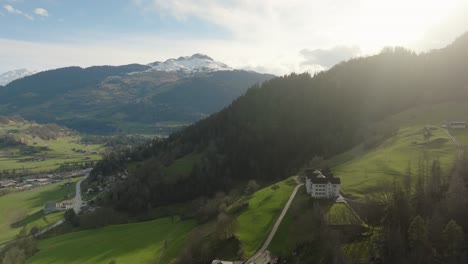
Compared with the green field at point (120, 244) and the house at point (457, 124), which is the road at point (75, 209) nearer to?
the green field at point (120, 244)

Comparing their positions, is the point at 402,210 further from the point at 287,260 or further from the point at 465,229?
the point at 287,260

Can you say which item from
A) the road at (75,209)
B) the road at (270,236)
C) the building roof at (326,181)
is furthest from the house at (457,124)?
the road at (75,209)

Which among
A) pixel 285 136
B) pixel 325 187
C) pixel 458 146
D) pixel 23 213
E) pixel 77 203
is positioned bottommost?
pixel 23 213

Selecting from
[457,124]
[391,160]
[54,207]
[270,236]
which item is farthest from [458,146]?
[54,207]

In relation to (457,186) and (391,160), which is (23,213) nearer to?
(391,160)

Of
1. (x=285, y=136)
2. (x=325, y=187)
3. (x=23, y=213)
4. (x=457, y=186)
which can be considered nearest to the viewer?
(x=457, y=186)

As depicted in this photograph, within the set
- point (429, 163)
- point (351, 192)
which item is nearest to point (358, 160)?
point (429, 163)
